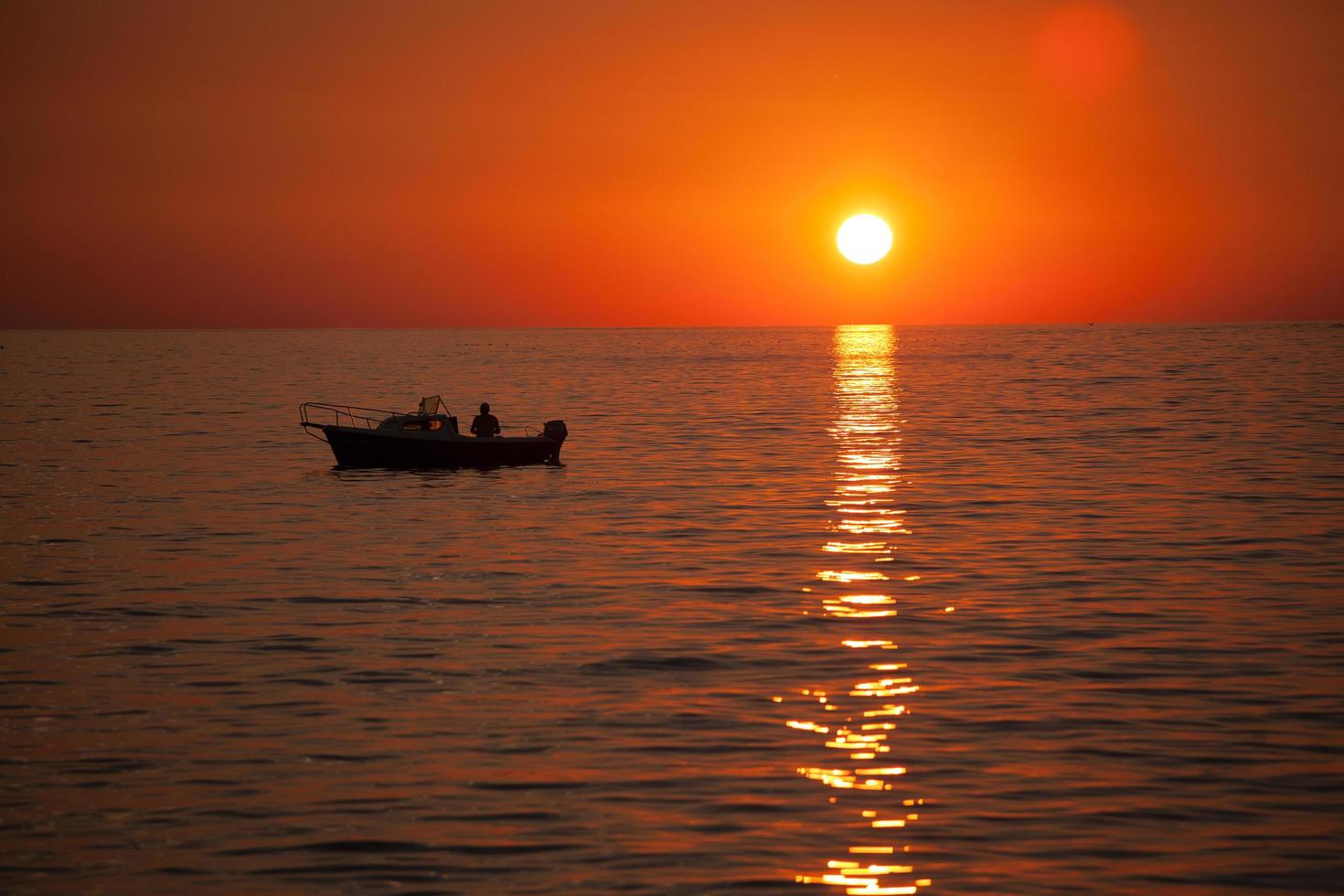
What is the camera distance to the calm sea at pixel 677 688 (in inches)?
588

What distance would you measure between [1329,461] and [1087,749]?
4353 centimetres

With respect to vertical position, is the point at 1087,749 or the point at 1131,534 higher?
the point at 1131,534

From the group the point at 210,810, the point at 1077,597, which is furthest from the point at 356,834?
the point at 1077,597

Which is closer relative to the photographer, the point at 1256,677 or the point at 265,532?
the point at 1256,677

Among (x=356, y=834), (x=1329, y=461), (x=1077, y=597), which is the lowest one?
(x=356, y=834)

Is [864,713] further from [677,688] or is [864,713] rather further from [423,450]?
[423,450]

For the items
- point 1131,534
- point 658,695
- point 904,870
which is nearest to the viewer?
point 904,870

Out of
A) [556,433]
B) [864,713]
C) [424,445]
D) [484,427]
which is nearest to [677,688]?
[864,713]

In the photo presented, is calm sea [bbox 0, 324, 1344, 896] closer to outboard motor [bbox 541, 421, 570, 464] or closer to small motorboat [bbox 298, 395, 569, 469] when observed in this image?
small motorboat [bbox 298, 395, 569, 469]

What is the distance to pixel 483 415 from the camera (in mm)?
59969

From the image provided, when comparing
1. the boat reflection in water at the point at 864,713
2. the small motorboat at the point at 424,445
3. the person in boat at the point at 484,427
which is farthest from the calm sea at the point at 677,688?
the person in boat at the point at 484,427

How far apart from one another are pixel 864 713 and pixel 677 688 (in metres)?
2.88

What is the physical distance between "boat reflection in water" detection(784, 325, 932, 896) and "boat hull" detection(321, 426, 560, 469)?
18.8 meters

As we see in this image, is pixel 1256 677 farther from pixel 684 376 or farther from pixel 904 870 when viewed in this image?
pixel 684 376
